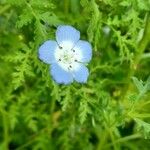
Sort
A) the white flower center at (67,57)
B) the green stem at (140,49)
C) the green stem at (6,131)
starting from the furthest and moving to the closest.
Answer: the green stem at (6,131) → the green stem at (140,49) → the white flower center at (67,57)

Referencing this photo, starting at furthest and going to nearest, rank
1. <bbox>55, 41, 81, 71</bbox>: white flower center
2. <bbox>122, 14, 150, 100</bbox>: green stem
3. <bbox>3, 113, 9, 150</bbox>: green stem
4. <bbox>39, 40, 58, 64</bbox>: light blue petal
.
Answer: <bbox>3, 113, 9, 150</bbox>: green stem, <bbox>122, 14, 150, 100</bbox>: green stem, <bbox>55, 41, 81, 71</bbox>: white flower center, <bbox>39, 40, 58, 64</bbox>: light blue petal

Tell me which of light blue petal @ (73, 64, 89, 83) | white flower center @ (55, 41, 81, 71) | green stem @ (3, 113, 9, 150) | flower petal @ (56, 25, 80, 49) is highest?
flower petal @ (56, 25, 80, 49)

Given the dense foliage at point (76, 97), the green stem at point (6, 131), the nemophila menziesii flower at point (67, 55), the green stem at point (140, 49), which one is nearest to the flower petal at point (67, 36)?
the nemophila menziesii flower at point (67, 55)

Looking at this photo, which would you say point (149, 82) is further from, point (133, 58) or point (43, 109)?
point (43, 109)

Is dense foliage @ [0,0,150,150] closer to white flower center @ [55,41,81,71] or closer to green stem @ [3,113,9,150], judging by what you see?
green stem @ [3,113,9,150]

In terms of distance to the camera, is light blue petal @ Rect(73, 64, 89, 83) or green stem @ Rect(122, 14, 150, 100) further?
green stem @ Rect(122, 14, 150, 100)

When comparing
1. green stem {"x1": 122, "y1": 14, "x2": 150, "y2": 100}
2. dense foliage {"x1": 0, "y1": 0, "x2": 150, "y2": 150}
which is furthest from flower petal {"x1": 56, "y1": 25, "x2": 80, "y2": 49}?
green stem {"x1": 122, "y1": 14, "x2": 150, "y2": 100}

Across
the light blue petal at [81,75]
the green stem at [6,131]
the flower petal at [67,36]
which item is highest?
the flower petal at [67,36]

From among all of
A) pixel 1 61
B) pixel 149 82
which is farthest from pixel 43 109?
pixel 149 82

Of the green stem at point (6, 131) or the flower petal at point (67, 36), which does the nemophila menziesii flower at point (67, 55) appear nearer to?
the flower petal at point (67, 36)
